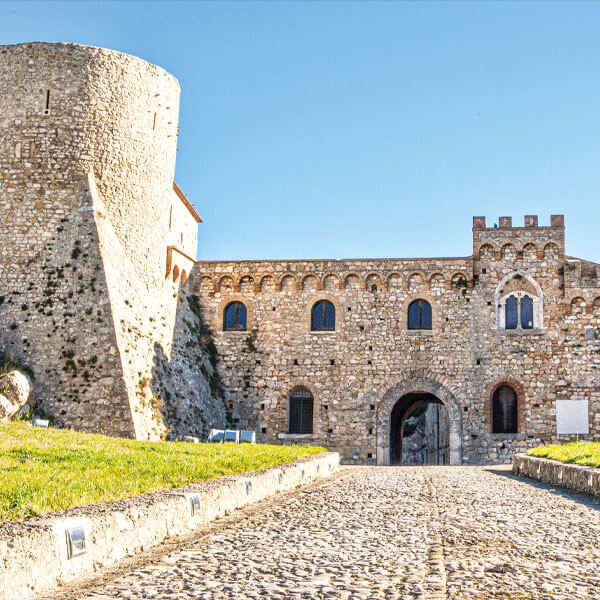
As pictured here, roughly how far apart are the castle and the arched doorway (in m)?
0.37

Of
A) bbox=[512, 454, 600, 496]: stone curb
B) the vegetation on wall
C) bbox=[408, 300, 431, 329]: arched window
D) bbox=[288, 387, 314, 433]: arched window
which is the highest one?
bbox=[408, 300, 431, 329]: arched window

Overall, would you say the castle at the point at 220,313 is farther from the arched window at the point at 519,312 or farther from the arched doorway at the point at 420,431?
the arched doorway at the point at 420,431

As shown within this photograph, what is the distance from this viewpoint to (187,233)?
1107 inches

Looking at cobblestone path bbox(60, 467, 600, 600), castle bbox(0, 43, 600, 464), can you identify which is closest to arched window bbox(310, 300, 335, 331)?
castle bbox(0, 43, 600, 464)

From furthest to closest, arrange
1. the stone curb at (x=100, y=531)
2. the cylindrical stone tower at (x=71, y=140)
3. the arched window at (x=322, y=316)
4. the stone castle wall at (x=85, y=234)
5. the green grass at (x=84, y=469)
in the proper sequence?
1. the arched window at (x=322, y=316)
2. the cylindrical stone tower at (x=71, y=140)
3. the stone castle wall at (x=85, y=234)
4. the green grass at (x=84, y=469)
5. the stone curb at (x=100, y=531)

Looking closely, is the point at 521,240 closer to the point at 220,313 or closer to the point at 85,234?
the point at 220,313

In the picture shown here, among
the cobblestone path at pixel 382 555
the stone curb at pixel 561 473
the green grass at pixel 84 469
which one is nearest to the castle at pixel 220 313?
the green grass at pixel 84 469

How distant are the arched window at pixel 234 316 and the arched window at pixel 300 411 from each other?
3.34 metres

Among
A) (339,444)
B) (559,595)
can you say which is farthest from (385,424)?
(559,595)

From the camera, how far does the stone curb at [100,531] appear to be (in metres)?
4.41

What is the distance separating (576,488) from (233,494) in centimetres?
654

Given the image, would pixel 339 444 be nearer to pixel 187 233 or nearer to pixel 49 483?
pixel 187 233

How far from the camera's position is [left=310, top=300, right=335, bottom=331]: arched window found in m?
26.0

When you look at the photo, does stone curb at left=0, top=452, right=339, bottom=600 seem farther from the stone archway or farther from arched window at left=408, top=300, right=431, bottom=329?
arched window at left=408, top=300, right=431, bottom=329
